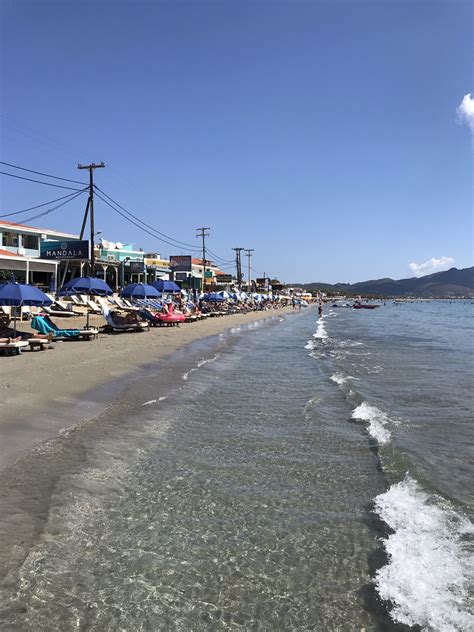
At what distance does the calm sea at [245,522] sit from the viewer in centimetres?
350

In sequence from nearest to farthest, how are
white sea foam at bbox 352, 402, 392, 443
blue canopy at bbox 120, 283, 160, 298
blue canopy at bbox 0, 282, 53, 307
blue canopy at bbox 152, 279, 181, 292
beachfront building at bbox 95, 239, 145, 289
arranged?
white sea foam at bbox 352, 402, 392, 443 < blue canopy at bbox 0, 282, 53, 307 < blue canopy at bbox 120, 283, 160, 298 < blue canopy at bbox 152, 279, 181, 292 < beachfront building at bbox 95, 239, 145, 289

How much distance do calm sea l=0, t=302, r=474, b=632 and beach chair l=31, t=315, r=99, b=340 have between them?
9.39 metres

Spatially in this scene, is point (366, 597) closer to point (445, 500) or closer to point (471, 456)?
point (445, 500)

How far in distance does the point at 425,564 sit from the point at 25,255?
4391 centimetres

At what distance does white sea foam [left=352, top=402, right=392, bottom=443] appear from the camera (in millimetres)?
8097

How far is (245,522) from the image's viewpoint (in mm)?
4844

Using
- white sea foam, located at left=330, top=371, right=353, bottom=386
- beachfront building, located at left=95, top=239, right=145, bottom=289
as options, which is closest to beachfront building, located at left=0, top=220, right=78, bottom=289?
beachfront building, located at left=95, top=239, right=145, bottom=289

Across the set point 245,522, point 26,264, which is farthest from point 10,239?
point 245,522

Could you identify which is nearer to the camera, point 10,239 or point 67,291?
point 67,291

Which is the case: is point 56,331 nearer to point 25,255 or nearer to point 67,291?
point 67,291

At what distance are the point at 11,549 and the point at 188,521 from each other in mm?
1646

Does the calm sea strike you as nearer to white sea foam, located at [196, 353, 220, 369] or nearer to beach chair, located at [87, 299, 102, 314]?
white sea foam, located at [196, 353, 220, 369]

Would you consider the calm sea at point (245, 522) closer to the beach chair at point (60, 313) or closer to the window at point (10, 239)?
the beach chair at point (60, 313)

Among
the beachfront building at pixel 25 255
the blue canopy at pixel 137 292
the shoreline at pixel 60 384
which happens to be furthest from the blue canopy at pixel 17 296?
the beachfront building at pixel 25 255
